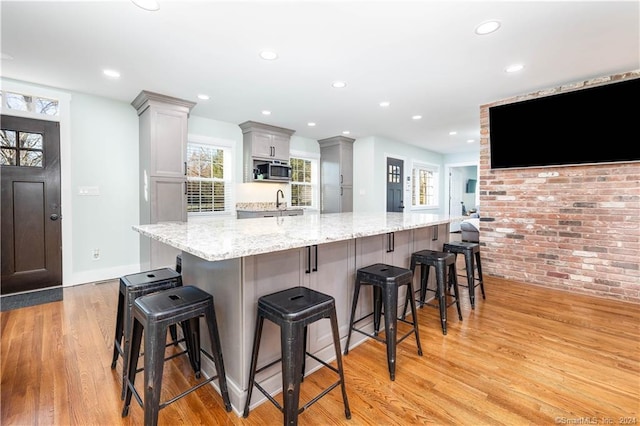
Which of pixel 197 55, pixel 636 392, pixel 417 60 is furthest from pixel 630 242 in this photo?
pixel 197 55

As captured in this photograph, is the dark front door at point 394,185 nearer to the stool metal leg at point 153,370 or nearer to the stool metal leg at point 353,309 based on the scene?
the stool metal leg at point 353,309

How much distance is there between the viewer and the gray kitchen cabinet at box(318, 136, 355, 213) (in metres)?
6.50

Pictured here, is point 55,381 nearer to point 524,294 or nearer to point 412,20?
point 412,20

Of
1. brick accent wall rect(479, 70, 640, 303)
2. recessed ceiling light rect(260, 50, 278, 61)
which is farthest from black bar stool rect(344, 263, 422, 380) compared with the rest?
brick accent wall rect(479, 70, 640, 303)

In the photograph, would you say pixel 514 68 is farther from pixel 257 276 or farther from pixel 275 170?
pixel 275 170

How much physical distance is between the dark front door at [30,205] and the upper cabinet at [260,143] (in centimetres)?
258

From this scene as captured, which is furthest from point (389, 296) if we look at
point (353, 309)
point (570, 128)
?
point (570, 128)

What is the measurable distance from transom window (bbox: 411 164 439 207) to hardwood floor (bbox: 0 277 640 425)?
555cm

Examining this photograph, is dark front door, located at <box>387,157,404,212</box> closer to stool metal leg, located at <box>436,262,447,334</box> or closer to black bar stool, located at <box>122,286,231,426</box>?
stool metal leg, located at <box>436,262,447,334</box>

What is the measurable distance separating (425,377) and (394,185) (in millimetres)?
5682

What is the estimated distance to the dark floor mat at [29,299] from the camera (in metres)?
3.11

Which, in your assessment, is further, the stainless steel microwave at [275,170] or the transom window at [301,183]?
the transom window at [301,183]

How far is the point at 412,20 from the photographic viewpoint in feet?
7.37

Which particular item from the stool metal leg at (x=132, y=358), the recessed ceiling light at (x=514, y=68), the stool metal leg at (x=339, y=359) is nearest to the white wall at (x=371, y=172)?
the recessed ceiling light at (x=514, y=68)
